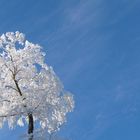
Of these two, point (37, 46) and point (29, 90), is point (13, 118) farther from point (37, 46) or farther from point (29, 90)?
point (37, 46)

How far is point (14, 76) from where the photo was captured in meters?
50.3

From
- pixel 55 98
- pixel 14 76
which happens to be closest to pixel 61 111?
pixel 55 98

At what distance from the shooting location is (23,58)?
51844 mm

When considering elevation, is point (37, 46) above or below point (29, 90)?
above

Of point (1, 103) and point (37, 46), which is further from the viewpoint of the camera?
point (37, 46)

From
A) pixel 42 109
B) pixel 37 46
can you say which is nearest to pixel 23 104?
pixel 42 109

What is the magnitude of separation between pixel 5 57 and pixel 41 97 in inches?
164

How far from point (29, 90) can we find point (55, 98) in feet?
6.91

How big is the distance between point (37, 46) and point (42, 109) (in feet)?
19.9

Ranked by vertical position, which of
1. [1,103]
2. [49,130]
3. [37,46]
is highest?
[37,46]

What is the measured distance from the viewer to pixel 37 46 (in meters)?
53.9

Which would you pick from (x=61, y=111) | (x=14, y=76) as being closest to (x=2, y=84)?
(x=14, y=76)

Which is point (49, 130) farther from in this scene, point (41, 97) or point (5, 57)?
point (5, 57)

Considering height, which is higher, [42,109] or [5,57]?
[5,57]
